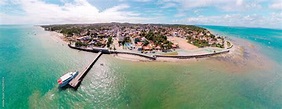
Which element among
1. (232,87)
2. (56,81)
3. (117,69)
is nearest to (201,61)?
(232,87)

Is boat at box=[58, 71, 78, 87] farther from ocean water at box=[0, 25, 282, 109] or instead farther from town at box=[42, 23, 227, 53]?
town at box=[42, 23, 227, 53]

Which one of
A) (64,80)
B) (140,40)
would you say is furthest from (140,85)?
(140,40)

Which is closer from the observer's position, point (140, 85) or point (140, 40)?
point (140, 85)

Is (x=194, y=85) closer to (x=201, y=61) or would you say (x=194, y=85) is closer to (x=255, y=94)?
(x=255, y=94)

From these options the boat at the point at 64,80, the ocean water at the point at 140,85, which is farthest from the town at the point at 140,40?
the boat at the point at 64,80

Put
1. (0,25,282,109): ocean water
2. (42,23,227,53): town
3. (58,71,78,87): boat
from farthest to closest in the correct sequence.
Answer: (42,23,227,53): town < (58,71,78,87): boat < (0,25,282,109): ocean water

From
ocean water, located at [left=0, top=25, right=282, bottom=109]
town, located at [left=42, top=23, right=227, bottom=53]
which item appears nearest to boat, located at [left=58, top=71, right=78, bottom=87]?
ocean water, located at [left=0, top=25, right=282, bottom=109]

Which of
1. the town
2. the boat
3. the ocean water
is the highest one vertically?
the town

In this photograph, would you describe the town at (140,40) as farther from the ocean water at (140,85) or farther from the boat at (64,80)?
the boat at (64,80)

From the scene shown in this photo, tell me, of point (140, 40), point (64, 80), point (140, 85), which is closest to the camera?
point (64, 80)

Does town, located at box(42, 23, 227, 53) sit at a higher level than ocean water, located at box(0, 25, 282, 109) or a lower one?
higher

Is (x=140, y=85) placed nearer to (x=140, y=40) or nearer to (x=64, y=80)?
(x=64, y=80)

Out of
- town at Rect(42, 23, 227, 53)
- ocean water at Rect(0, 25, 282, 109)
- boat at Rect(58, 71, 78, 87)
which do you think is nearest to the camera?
ocean water at Rect(0, 25, 282, 109)
